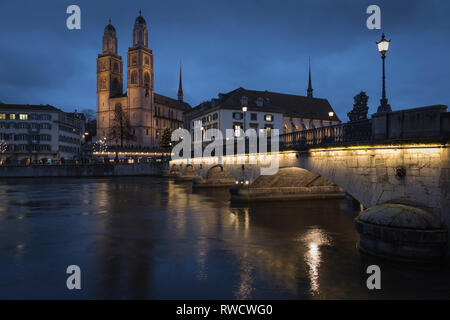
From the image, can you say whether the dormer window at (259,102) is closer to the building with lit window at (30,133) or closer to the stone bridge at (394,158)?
the stone bridge at (394,158)

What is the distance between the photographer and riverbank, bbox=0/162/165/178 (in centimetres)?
6944

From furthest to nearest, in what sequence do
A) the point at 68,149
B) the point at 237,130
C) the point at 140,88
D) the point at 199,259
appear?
the point at 140,88 → the point at 68,149 → the point at 237,130 → the point at 199,259

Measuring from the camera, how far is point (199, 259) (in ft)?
41.4

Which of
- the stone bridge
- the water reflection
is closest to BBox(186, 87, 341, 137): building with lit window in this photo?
the water reflection

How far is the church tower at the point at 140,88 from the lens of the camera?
112438 mm

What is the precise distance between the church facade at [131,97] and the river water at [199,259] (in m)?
91.1

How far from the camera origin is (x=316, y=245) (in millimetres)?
14742

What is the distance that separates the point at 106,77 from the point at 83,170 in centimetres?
5583

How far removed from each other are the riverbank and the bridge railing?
65805 millimetres

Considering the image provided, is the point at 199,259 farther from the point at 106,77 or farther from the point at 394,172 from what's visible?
the point at 106,77

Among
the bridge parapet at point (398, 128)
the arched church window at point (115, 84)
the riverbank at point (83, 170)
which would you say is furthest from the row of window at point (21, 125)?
the bridge parapet at point (398, 128)

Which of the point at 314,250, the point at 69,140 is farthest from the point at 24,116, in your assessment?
the point at 314,250
